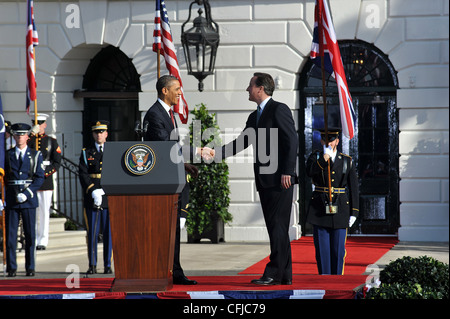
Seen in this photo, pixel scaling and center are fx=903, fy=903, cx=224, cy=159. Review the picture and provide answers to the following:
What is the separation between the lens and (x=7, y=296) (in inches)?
279

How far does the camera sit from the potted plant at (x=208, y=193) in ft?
49.1

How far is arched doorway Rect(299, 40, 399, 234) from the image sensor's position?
15.5 metres

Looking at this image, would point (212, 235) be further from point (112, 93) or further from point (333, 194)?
point (333, 194)

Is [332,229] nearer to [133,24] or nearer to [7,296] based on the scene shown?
[7,296]

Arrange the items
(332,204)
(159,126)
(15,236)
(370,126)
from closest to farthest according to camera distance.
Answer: (159,126), (332,204), (15,236), (370,126)

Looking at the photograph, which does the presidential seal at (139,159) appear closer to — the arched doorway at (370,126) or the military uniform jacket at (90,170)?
the military uniform jacket at (90,170)

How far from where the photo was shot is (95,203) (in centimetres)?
1134

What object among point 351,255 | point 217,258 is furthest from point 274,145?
point 351,255

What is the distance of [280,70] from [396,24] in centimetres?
208

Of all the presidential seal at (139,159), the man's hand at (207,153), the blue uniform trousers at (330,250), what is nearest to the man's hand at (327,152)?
the blue uniform trousers at (330,250)

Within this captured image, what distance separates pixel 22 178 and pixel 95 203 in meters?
0.95

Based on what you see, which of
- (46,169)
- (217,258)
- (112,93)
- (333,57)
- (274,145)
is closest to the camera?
(274,145)
